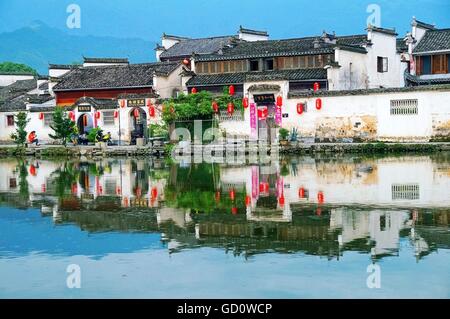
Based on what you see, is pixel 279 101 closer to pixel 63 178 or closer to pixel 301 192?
pixel 63 178

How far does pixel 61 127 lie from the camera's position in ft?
146

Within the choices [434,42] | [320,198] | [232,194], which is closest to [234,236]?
[320,198]

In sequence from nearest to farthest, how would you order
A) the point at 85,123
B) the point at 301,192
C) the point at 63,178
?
1. the point at 301,192
2. the point at 63,178
3. the point at 85,123

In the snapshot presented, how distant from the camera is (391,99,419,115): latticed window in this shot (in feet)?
122

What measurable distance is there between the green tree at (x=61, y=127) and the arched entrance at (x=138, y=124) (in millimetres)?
3535

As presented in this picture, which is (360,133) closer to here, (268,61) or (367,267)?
(268,61)

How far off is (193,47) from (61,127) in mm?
15425

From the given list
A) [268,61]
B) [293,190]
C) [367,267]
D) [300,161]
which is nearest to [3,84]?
[268,61]

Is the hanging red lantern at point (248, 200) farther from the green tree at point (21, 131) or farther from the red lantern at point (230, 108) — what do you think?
the green tree at point (21, 131)

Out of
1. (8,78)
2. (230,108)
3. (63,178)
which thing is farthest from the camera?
(8,78)

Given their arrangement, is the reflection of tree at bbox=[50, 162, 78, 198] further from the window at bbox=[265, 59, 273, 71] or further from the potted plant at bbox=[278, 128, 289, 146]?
the window at bbox=[265, 59, 273, 71]

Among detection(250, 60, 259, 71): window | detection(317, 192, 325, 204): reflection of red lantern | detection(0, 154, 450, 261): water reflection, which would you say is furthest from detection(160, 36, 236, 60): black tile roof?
detection(317, 192, 325, 204): reflection of red lantern

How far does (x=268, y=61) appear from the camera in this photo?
44.1 meters

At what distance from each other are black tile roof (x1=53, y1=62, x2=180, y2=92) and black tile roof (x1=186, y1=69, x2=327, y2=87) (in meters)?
2.31
